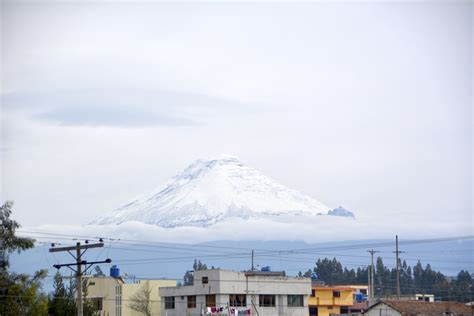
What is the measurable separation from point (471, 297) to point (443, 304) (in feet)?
311

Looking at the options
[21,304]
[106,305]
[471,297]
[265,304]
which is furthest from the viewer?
[471,297]

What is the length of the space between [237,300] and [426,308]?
61.3 ft

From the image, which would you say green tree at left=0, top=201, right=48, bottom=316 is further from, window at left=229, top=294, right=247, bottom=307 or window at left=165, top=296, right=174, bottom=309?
window at left=165, top=296, right=174, bottom=309

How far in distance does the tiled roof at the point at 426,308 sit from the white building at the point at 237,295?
49.1 feet

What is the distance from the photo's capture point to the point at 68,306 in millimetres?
89812

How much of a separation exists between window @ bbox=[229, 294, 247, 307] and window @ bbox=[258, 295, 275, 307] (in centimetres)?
225

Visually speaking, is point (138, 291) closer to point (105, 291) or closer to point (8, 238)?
point (105, 291)

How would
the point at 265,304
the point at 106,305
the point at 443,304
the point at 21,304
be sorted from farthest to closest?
the point at 106,305, the point at 265,304, the point at 443,304, the point at 21,304

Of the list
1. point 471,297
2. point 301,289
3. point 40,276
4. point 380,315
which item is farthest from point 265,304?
point 471,297

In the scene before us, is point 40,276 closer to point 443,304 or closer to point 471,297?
point 443,304

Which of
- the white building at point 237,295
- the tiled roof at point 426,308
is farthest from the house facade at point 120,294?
the tiled roof at point 426,308

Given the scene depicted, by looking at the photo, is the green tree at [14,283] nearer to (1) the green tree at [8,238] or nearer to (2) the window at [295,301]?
(1) the green tree at [8,238]

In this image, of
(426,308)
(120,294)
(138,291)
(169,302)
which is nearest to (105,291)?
(120,294)

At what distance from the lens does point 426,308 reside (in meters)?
93.2
